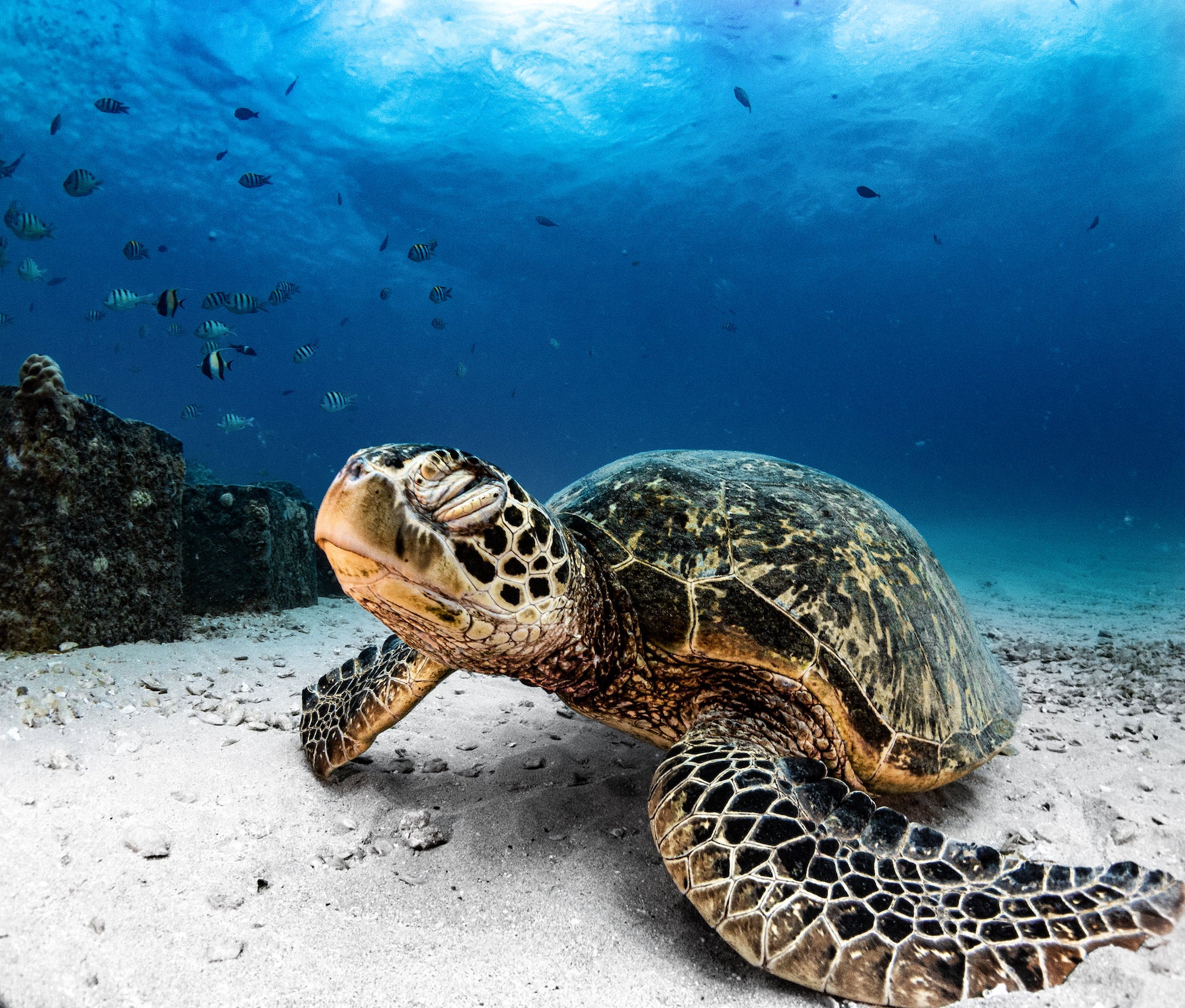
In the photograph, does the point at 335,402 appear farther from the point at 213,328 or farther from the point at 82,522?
the point at 82,522

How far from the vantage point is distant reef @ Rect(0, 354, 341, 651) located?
2.76 metres

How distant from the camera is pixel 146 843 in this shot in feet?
4.82

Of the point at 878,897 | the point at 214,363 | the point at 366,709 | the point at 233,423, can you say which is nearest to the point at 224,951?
the point at 366,709

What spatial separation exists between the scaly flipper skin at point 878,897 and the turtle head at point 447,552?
586 millimetres

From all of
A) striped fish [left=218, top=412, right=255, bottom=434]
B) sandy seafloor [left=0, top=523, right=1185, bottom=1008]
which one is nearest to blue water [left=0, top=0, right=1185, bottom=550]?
striped fish [left=218, top=412, right=255, bottom=434]

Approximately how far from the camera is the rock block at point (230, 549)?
14.9 feet

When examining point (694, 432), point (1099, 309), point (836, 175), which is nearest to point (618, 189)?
point (836, 175)

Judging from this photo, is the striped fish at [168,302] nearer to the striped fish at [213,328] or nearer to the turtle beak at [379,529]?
the striped fish at [213,328]

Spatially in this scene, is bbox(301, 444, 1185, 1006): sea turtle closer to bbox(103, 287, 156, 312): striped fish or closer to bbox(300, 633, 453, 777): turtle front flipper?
bbox(300, 633, 453, 777): turtle front flipper

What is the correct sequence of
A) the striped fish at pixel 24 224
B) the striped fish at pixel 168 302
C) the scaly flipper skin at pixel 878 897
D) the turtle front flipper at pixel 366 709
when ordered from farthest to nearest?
1. the striped fish at pixel 24 224
2. the striped fish at pixel 168 302
3. the turtle front flipper at pixel 366 709
4. the scaly flipper skin at pixel 878 897

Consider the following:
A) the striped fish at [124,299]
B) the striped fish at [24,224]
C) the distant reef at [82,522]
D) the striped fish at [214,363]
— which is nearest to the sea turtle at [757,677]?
the distant reef at [82,522]

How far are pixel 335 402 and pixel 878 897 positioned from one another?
8.87m

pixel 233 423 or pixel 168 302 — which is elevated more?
pixel 168 302

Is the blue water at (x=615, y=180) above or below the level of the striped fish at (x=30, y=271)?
above
